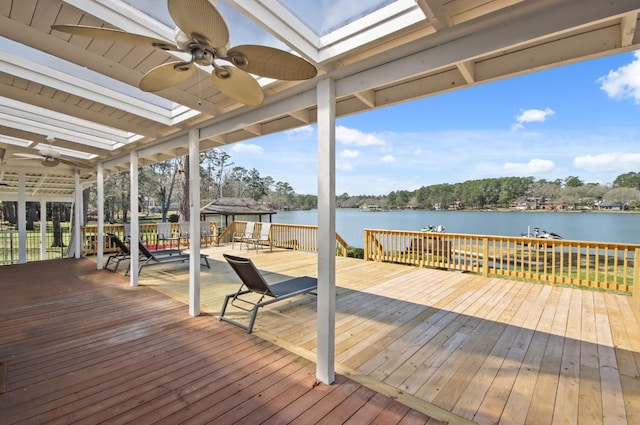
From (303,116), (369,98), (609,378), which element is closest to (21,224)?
(303,116)

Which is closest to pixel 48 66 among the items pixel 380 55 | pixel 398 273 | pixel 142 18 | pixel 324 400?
pixel 142 18

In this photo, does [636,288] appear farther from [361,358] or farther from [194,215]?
[194,215]

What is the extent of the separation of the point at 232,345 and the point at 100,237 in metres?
6.01

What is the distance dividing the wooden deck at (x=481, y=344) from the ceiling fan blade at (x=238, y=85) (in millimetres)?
2508

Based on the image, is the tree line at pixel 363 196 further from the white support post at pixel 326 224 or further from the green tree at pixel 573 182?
the white support post at pixel 326 224

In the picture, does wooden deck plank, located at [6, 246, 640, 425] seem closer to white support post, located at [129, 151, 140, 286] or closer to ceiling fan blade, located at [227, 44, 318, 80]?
white support post, located at [129, 151, 140, 286]

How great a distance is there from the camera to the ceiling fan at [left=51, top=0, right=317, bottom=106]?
145cm

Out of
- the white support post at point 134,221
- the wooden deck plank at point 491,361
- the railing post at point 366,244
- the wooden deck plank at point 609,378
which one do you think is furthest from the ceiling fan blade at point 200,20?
the railing post at point 366,244

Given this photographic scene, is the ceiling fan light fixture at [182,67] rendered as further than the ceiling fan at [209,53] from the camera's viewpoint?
Yes

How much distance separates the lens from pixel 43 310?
435 centimetres

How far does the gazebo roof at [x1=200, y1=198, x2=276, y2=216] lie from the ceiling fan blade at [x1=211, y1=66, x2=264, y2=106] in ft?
38.0

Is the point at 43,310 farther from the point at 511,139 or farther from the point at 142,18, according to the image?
the point at 511,139

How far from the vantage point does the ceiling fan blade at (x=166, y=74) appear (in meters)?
1.90

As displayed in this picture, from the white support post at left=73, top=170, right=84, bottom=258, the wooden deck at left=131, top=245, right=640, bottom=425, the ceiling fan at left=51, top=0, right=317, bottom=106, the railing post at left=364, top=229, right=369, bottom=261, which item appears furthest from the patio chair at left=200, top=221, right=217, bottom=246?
the ceiling fan at left=51, top=0, right=317, bottom=106
